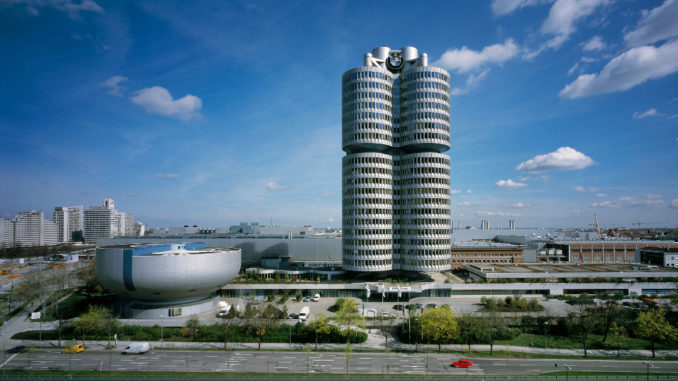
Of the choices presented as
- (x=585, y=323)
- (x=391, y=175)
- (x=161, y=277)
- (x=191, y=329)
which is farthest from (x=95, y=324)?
(x=585, y=323)

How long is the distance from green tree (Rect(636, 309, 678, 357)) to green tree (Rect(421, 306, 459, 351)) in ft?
100

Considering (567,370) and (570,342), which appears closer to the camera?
(567,370)

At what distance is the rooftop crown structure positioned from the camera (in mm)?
93312

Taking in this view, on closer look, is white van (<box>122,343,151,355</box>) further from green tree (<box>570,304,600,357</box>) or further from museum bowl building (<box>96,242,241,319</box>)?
green tree (<box>570,304,600,357</box>)

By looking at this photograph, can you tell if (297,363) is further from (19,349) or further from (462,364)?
(19,349)

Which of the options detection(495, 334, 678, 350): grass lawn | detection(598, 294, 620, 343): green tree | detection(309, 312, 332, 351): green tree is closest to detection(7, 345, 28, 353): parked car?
detection(309, 312, 332, 351): green tree

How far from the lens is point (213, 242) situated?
119 m

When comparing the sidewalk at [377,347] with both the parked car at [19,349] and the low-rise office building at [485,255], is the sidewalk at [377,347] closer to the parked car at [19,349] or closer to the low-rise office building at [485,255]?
the parked car at [19,349]

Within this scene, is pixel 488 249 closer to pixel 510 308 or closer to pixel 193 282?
pixel 510 308

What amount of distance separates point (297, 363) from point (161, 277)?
35706 millimetres

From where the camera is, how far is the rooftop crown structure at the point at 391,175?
9331 centimetres

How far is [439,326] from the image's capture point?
5512 cm

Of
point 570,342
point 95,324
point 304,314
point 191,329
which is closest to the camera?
point 570,342

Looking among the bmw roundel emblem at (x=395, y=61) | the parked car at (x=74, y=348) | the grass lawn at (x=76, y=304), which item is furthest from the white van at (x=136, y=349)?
the bmw roundel emblem at (x=395, y=61)
